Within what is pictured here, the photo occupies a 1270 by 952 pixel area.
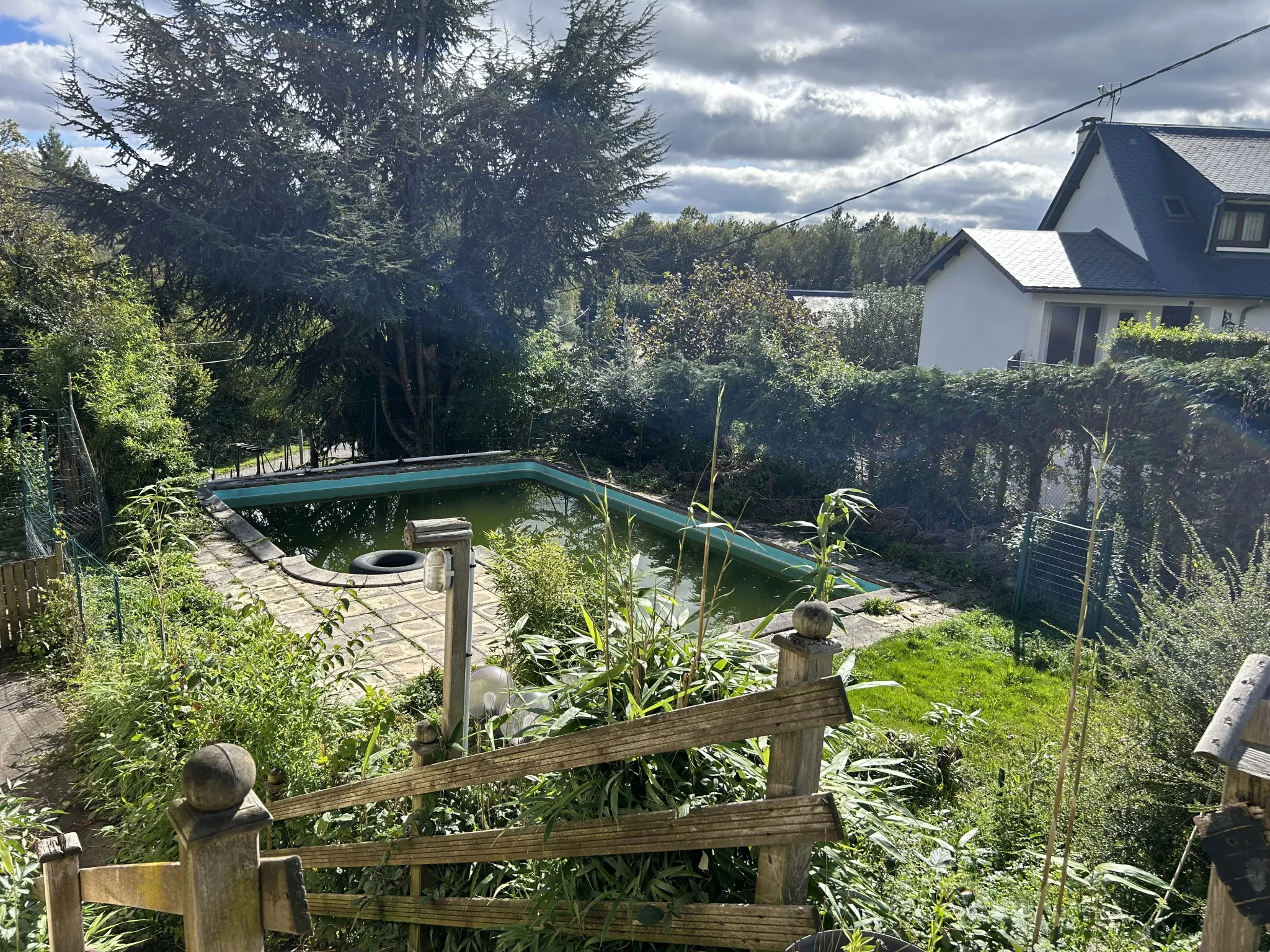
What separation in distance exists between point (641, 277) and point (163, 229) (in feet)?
30.5

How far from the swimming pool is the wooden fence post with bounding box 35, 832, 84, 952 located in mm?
6009

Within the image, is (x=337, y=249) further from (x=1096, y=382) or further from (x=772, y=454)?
(x=1096, y=382)

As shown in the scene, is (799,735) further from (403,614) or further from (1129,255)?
(1129,255)

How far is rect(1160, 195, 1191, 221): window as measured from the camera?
17.7 m

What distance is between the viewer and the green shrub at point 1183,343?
1095 centimetres

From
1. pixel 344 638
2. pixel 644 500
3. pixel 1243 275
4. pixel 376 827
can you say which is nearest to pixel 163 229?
pixel 644 500

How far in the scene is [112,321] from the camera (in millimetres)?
10570

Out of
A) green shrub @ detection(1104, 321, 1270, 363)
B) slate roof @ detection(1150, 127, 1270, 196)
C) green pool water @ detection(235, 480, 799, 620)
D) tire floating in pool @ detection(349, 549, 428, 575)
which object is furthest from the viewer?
slate roof @ detection(1150, 127, 1270, 196)

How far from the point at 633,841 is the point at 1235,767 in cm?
101

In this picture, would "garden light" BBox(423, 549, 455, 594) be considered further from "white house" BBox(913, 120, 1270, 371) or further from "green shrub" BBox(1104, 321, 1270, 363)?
"white house" BBox(913, 120, 1270, 371)

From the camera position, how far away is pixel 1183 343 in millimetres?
11305

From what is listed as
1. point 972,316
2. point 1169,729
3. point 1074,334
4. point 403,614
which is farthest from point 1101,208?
point 1169,729

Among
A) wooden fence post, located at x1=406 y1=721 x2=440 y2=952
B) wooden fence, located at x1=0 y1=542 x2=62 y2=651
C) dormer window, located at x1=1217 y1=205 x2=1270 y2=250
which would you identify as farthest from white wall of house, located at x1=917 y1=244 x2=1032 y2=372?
wooden fence post, located at x1=406 y1=721 x2=440 y2=952

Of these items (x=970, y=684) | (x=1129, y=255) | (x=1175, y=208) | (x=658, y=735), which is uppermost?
(x=1175, y=208)
